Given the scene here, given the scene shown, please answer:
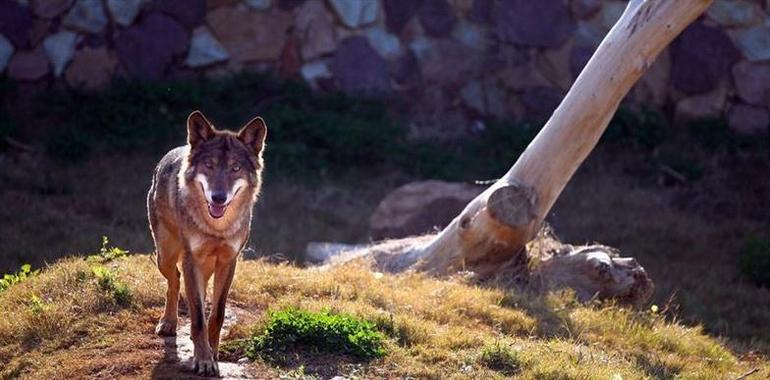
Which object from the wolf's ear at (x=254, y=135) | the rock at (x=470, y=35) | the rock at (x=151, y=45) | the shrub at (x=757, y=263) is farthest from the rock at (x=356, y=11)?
the wolf's ear at (x=254, y=135)

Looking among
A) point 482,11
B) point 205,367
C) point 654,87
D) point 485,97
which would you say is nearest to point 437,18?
point 482,11

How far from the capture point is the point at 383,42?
16.8 m

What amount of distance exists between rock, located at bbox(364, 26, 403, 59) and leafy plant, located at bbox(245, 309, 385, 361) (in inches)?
361

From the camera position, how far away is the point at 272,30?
54.4ft

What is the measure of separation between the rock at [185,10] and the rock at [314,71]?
5.26 ft

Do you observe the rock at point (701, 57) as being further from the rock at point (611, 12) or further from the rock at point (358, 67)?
the rock at point (358, 67)

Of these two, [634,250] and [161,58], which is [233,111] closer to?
[161,58]

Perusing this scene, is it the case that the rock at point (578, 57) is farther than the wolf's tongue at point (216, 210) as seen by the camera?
Yes

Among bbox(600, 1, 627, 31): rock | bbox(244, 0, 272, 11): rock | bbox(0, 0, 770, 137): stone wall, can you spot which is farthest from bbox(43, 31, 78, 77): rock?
bbox(600, 1, 627, 31): rock

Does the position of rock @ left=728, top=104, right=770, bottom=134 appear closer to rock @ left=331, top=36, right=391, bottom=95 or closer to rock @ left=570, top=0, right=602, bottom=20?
rock @ left=570, top=0, right=602, bottom=20

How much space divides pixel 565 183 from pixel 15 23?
8517 mm

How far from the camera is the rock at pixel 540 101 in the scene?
17.0m

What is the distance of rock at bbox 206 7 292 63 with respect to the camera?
1647cm

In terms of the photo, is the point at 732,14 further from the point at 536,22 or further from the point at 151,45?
the point at 151,45
